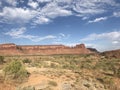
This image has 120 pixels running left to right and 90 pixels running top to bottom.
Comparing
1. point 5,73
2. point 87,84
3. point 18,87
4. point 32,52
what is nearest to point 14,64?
point 5,73

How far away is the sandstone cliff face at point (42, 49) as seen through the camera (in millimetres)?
136250

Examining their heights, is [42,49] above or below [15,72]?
above

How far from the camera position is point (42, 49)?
479ft

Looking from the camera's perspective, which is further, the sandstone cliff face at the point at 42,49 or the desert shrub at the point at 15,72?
the sandstone cliff face at the point at 42,49

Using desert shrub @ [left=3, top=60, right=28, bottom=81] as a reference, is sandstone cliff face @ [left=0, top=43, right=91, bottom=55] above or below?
above

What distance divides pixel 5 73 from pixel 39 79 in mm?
3345

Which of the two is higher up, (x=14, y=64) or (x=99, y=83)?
(x=14, y=64)

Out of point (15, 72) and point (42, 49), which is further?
point (42, 49)

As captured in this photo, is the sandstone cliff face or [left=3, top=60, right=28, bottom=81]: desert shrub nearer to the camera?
[left=3, top=60, right=28, bottom=81]: desert shrub

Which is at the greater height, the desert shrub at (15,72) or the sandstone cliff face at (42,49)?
the sandstone cliff face at (42,49)

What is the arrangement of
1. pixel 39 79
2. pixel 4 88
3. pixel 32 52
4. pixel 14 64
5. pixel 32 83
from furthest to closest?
pixel 32 52
pixel 14 64
pixel 39 79
pixel 32 83
pixel 4 88

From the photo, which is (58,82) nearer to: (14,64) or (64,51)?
(14,64)

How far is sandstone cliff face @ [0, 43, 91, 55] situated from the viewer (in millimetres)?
136250

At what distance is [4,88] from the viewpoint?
50.8ft
